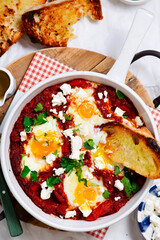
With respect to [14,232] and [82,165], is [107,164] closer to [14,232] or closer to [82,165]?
[82,165]

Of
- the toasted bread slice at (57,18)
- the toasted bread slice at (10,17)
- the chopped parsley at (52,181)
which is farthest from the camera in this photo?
the toasted bread slice at (10,17)

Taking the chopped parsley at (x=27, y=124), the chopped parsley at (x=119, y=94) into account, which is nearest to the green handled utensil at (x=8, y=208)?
the chopped parsley at (x=27, y=124)

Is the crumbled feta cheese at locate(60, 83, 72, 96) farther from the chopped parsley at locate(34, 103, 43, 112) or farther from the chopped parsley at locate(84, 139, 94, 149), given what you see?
the chopped parsley at locate(84, 139, 94, 149)

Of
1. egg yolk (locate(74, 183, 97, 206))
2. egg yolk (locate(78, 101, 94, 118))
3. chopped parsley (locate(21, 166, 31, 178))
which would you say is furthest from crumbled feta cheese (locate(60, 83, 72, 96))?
egg yolk (locate(74, 183, 97, 206))

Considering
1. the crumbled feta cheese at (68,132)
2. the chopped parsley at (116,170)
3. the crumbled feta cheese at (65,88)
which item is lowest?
the chopped parsley at (116,170)

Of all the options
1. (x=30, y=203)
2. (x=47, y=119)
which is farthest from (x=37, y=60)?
(x=30, y=203)

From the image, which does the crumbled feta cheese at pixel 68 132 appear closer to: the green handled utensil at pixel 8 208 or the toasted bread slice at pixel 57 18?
the green handled utensil at pixel 8 208
